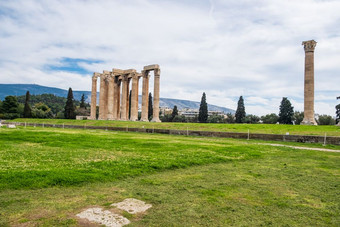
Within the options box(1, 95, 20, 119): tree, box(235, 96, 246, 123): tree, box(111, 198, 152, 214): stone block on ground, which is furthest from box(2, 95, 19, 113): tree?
box(111, 198, 152, 214): stone block on ground

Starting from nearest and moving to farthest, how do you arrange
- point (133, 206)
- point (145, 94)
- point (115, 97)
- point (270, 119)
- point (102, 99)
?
point (133, 206) → point (145, 94) → point (102, 99) → point (115, 97) → point (270, 119)

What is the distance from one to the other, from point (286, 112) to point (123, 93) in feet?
138

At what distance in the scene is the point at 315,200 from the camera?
218 inches

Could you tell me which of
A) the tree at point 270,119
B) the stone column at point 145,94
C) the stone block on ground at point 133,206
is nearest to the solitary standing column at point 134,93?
the stone column at point 145,94

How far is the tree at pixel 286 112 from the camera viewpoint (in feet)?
215

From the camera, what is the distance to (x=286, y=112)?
2611 inches

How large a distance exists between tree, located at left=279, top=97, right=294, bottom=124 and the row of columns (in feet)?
112

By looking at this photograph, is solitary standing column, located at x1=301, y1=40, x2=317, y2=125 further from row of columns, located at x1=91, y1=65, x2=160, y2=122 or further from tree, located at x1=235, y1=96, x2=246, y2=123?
tree, located at x1=235, y1=96, x2=246, y2=123

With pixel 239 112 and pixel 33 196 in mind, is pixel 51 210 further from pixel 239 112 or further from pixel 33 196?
→ pixel 239 112

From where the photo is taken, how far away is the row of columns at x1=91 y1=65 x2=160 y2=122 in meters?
54.0

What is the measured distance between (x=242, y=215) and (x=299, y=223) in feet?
3.02

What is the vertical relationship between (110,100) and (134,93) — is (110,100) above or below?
below

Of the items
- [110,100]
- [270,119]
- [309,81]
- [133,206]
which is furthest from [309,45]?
[133,206]

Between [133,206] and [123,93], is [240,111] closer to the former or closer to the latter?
[123,93]
